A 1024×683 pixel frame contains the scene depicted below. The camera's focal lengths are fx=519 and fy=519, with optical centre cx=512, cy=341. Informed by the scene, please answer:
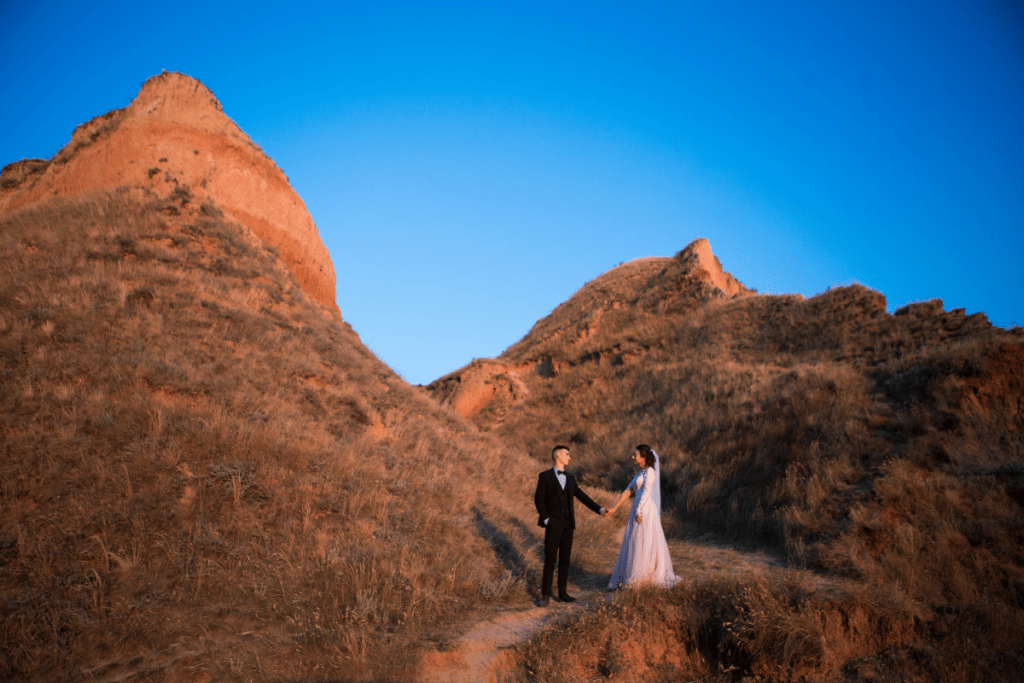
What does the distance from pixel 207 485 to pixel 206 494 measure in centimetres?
15

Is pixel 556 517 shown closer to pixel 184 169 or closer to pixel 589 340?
pixel 184 169

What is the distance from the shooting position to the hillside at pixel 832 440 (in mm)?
5797

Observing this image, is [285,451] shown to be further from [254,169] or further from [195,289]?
[254,169]

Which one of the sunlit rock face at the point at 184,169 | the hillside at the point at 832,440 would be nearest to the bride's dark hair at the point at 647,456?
the hillside at the point at 832,440

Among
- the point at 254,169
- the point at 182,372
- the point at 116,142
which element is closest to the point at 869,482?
the point at 182,372

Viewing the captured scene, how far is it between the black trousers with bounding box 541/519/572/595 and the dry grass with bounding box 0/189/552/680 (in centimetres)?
51

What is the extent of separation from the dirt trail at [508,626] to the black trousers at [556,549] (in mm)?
255

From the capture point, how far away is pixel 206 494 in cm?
651

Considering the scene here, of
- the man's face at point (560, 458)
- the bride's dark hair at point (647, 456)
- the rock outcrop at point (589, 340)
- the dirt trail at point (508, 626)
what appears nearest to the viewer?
the dirt trail at point (508, 626)

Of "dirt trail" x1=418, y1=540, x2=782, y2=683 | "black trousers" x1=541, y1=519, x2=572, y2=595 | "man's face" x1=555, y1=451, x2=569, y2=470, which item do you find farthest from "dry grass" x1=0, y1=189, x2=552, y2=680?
"man's face" x1=555, y1=451, x2=569, y2=470

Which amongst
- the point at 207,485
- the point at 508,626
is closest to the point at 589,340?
the point at 207,485

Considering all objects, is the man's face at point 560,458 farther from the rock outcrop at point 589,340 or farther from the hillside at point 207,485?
the rock outcrop at point 589,340

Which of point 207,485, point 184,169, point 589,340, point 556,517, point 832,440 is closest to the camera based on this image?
point 556,517

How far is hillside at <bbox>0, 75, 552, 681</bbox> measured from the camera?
468cm
